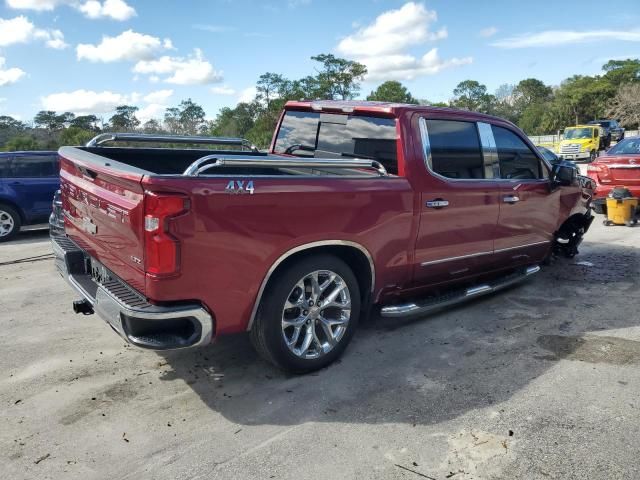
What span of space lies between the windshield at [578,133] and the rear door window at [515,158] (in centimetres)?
2729

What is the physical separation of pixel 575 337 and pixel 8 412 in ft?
14.1

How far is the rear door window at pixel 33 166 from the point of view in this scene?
9.41 meters

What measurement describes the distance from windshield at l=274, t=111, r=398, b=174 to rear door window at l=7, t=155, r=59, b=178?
21.4 ft

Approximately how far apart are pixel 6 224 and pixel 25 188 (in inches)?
28.8

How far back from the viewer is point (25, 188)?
932cm

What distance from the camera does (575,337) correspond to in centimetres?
436

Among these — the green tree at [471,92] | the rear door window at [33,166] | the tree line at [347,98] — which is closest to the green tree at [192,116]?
the tree line at [347,98]

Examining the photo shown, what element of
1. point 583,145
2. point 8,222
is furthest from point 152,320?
point 583,145

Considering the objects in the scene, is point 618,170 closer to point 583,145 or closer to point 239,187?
point 239,187

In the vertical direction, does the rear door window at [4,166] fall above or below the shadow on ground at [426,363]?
above

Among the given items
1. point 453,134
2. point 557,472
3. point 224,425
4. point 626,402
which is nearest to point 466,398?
point 557,472

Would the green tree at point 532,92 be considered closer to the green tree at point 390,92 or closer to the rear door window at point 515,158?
the green tree at point 390,92

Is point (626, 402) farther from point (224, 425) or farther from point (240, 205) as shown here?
point (240, 205)

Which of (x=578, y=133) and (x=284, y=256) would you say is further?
(x=578, y=133)
